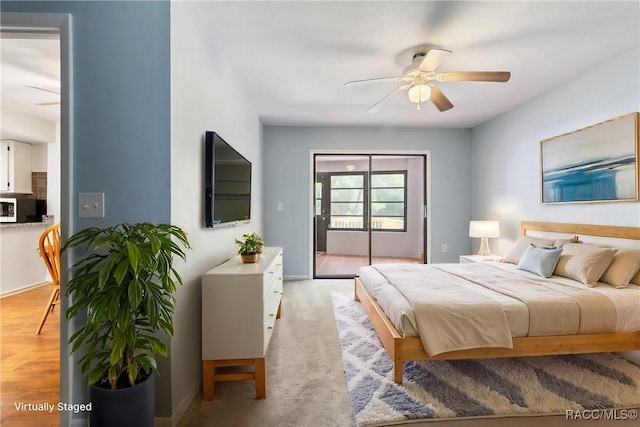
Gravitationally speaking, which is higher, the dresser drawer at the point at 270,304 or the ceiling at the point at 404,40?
the ceiling at the point at 404,40

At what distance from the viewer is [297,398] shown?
6.57 feet

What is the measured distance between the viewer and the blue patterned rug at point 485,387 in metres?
1.83

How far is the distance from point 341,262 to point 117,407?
4669 mm

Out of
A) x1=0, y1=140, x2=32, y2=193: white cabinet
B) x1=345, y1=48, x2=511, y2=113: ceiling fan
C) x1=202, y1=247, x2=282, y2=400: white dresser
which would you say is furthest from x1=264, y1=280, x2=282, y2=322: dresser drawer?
x1=0, y1=140, x2=32, y2=193: white cabinet

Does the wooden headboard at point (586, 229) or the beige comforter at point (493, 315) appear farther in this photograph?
the wooden headboard at point (586, 229)

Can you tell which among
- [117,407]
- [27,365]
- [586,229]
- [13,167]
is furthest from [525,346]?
[13,167]

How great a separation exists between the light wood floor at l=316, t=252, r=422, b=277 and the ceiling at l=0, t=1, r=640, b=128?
2.90m

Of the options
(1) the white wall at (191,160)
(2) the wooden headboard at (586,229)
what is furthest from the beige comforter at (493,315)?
(1) the white wall at (191,160)

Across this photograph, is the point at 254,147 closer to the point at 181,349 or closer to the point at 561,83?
the point at 181,349

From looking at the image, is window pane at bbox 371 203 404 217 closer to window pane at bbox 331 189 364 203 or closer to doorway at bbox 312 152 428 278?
doorway at bbox 312 152 428 278

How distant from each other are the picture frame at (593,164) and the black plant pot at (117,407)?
379cm

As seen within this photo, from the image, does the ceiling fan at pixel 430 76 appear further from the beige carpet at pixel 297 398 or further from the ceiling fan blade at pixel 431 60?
the beige carpet at pixel 297 398

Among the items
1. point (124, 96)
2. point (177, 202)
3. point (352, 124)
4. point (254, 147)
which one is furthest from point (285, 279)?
point (124, 96)

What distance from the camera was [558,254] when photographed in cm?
290
